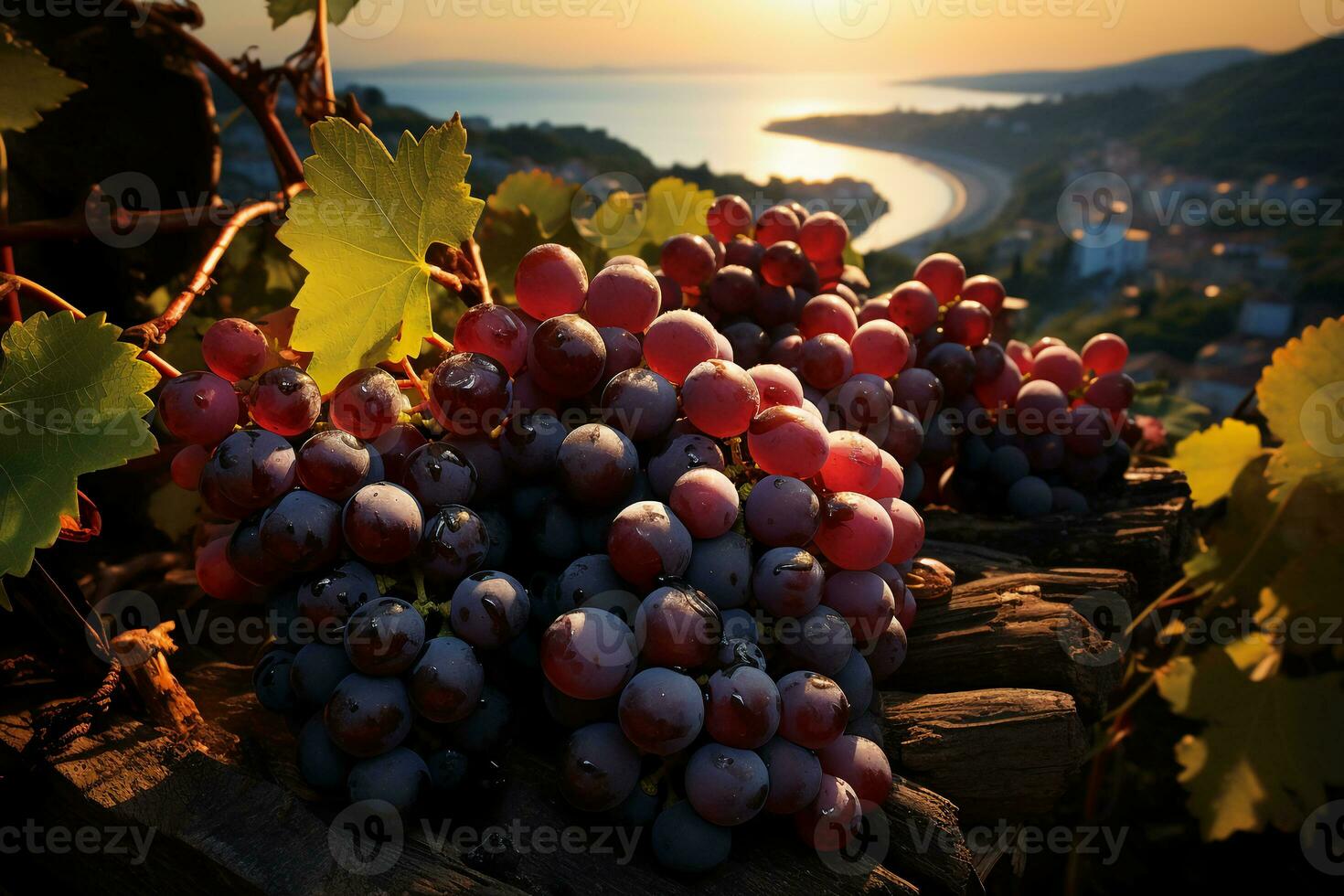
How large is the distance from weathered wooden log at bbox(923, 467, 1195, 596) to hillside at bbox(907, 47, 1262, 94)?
2.00m

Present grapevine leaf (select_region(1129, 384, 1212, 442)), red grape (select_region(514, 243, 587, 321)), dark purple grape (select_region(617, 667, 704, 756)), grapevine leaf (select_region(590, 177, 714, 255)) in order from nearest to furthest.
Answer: dark purple grape (select_region(617, 667, 704, 756)), red grape (select_region(514, 243, 587, 321)), grapevine leaf (select_region(590, 177, 714, 255)), grapevine leaf (select_region(1129, 384, 1212, 442))

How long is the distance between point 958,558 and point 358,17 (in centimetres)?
119

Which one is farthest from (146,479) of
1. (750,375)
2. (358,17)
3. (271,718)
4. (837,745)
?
(837,745)

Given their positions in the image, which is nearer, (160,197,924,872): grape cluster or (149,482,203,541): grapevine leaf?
(160,197,924,872): grape cluster

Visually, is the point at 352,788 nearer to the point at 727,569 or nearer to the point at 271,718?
the point at 271,718

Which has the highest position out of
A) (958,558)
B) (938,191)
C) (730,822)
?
(938,191)

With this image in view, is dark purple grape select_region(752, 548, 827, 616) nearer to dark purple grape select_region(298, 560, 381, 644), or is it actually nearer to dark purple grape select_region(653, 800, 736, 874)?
dark purple grape select_region(653, 800, 736, 874)

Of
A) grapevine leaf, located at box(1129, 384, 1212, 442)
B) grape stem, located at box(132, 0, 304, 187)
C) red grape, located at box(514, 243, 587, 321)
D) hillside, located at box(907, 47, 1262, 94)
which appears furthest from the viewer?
hillside, located at box(907, 47, 1262, 94)

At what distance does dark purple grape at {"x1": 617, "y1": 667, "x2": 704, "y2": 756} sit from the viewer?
63cm

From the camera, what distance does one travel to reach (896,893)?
0.67 m

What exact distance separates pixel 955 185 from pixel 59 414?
2347 mm

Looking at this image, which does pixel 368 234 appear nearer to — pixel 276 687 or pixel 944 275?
pixel 276 687

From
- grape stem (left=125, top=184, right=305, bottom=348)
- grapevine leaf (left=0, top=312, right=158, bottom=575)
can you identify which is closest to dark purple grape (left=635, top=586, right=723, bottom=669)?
grapevine leaf (left=0, top=312, right=158, bottom=575)

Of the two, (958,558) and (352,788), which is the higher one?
(958,558)
